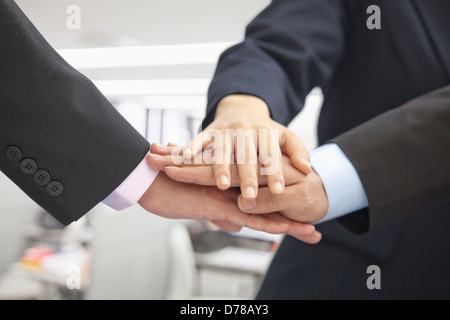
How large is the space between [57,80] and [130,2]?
283cm

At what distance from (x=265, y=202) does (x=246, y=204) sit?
3cm

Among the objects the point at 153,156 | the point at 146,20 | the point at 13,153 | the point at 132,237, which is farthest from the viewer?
the point at 146,20

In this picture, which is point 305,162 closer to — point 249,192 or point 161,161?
point 249,192

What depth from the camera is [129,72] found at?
5.68 m

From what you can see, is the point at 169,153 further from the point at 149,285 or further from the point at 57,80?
the point at 149,285

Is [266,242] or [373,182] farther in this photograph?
[266,242]

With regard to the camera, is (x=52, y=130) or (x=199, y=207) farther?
(x=199, y=207)

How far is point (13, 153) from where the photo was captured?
1.66ft

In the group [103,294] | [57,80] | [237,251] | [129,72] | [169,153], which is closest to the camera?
[57,80]

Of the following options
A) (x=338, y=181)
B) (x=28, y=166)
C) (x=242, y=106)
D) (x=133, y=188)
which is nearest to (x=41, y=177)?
(x=28, y=166)

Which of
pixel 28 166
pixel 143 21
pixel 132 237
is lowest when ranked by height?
pixel 132 237

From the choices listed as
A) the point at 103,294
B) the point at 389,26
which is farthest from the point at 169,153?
the point at 103,294

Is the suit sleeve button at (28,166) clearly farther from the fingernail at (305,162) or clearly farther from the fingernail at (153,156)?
the fingernail at (305,162)

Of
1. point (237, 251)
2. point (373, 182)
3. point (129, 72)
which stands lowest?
point (237, 251)
